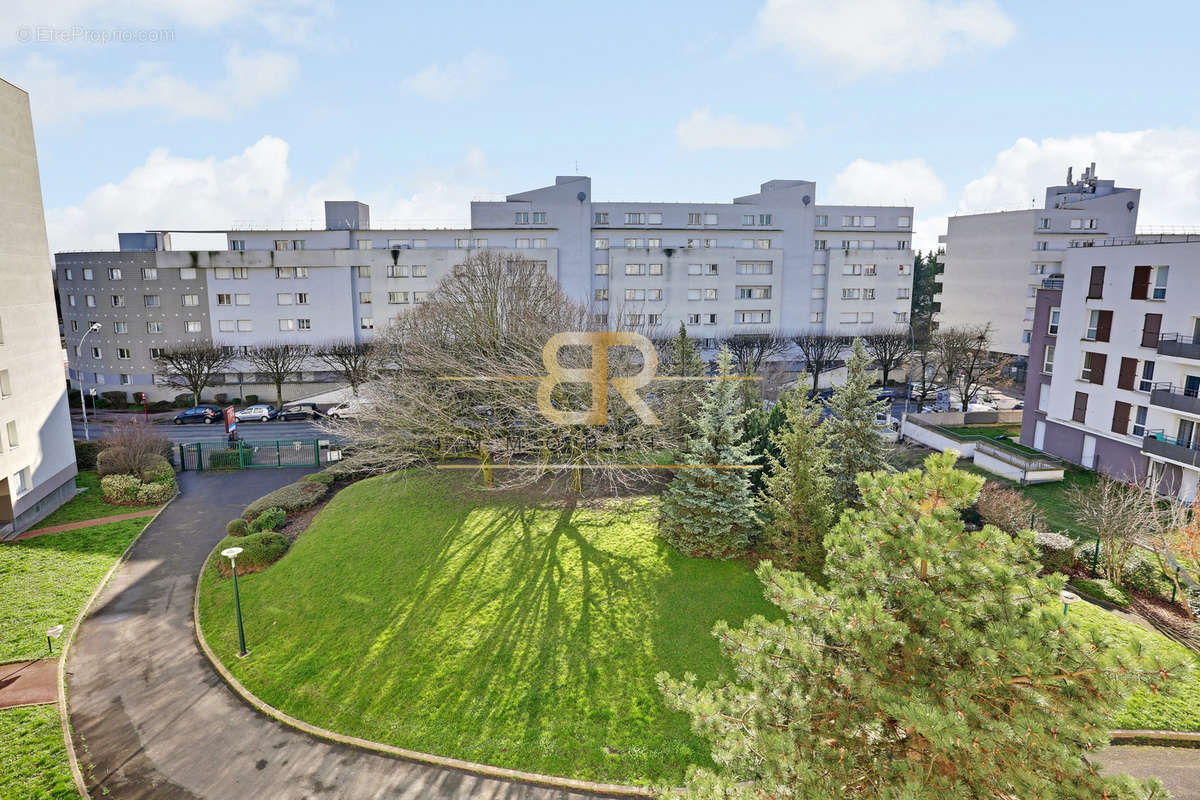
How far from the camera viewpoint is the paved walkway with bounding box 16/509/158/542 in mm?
24405

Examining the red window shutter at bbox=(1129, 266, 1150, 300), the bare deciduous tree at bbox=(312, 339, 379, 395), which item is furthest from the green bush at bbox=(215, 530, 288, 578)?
the red window shutter at bbox=(1129, 266, 1150, 300)

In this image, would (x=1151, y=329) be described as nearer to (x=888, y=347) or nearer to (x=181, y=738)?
(x=888, y=347)

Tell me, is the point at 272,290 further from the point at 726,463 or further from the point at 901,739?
the point at 901,739

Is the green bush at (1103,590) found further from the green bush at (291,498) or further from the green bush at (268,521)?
the green bush at (291,498)

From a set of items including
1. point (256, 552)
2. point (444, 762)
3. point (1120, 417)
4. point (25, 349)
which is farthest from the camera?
point (1120, 417)

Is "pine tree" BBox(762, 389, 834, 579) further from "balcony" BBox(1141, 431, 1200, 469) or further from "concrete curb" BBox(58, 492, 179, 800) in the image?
"balcony" BBox(1141, 431, 1200, 469)

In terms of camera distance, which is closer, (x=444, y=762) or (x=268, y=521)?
(x=444, y=762)

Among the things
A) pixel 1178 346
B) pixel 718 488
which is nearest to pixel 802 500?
pixel 718 488

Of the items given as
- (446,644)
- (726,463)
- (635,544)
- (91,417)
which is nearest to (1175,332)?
(726,463)

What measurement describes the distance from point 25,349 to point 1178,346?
4582 centimetres

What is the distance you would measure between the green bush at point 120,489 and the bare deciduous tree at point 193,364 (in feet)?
74.0

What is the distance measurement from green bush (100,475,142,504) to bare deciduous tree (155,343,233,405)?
74.0 ft

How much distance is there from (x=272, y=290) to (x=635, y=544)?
147 feet

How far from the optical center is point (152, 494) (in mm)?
28609
